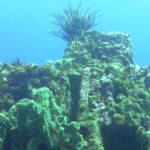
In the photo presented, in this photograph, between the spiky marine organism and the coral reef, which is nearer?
the coral reef

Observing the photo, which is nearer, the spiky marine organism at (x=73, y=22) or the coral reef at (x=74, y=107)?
the coral reef at (x=74, y=107)

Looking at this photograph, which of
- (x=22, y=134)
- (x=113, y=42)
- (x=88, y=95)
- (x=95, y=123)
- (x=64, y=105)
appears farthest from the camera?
(x=113, y=42)

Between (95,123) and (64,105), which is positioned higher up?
(64,105)

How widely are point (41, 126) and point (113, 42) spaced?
769 centimetres

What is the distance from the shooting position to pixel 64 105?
6961 millimetres

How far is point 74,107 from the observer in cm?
733

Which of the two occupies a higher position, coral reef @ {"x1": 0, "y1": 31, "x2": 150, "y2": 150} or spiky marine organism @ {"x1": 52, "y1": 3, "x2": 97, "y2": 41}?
spiky marine organism @ {"x1": 52, "y1": 3, "x2": 97, "y2": 41}

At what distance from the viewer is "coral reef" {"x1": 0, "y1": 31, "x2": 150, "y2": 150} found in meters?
5.32

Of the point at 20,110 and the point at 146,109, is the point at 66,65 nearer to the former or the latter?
the point at 146,109

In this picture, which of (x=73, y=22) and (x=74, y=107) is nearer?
(x=74, y=107)

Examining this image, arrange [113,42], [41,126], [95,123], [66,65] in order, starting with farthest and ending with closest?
[113,42] < [66,65] < [95,123] < [41,126]

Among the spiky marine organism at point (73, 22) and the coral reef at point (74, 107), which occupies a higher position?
the spiky marine organism at point (73, 22)

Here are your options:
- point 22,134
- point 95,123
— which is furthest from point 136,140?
point 22,134

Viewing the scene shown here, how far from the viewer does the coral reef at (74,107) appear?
532 centimetres
